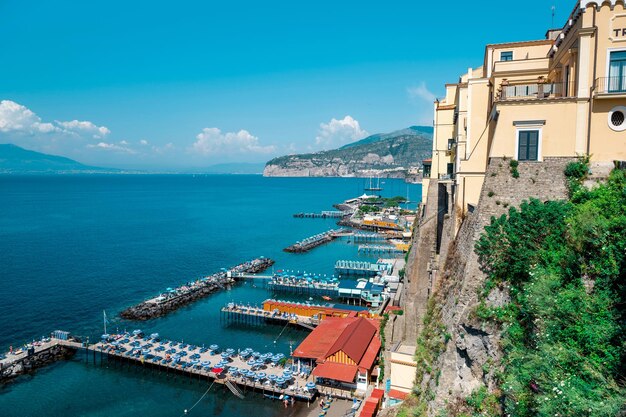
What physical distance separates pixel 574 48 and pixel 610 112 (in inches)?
99.6

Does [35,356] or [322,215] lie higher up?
[322,215]

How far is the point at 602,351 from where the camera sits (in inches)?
368

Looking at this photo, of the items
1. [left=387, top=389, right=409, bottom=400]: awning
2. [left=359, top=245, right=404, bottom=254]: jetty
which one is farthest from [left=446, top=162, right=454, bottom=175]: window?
[left=359, top=245, right=404, bottom=254]: jetty

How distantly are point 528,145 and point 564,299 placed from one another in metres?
6.30

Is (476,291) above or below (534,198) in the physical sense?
below

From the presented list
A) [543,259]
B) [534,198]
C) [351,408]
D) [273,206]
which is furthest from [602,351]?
[273,206]

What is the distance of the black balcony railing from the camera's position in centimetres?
1376

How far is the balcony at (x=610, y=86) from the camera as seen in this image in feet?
45.0

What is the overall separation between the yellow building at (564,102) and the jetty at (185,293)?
1370 inches

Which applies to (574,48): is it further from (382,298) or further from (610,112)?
(382,298)

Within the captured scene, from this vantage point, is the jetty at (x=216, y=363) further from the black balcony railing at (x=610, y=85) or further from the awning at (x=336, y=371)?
the black balcony railing at (x=610, y=85)

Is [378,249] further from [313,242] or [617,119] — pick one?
[617,119]

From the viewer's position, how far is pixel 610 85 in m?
13.9

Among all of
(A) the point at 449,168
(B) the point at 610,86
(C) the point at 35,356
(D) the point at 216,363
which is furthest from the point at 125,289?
(B) the point at 610,86
